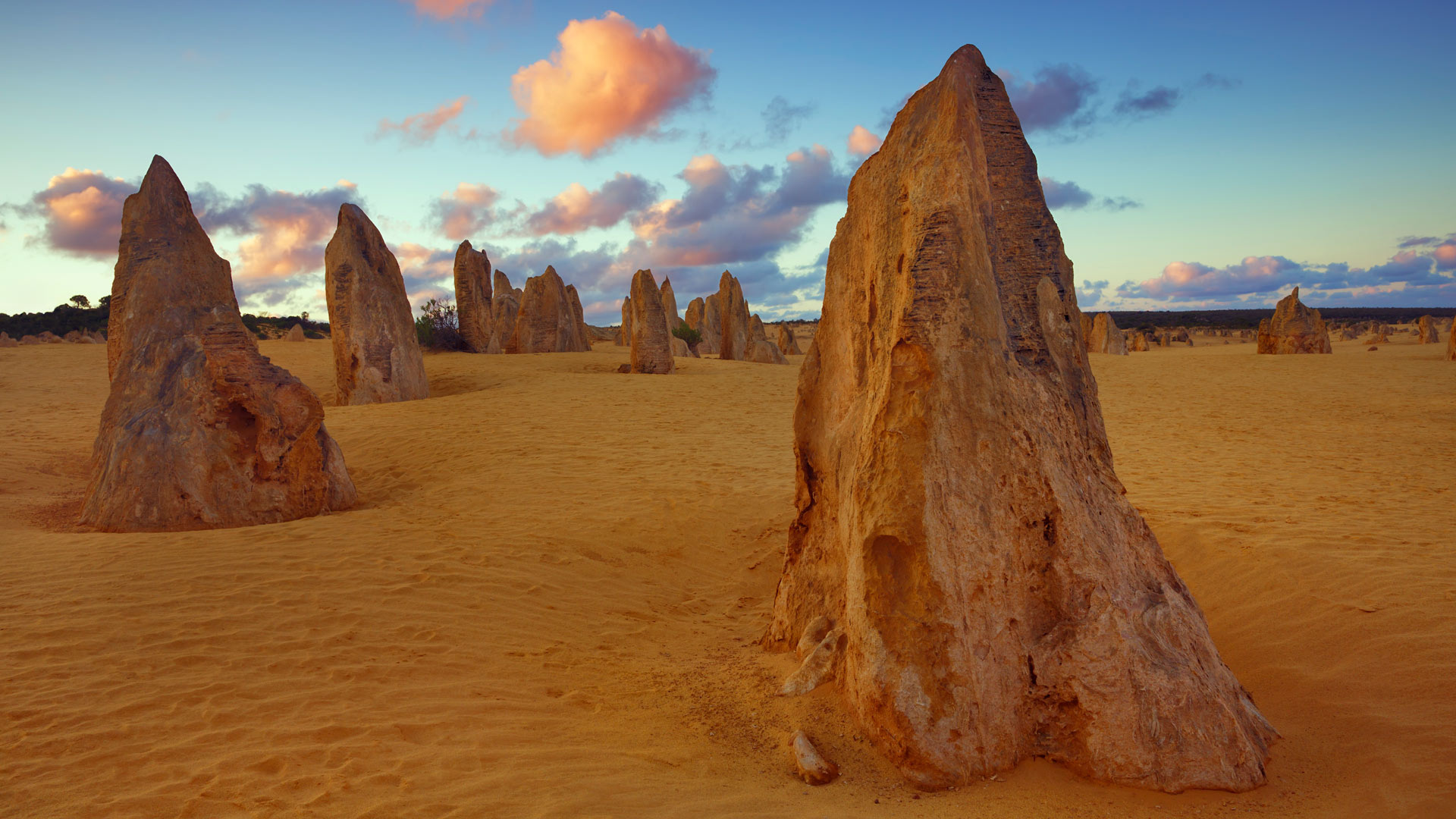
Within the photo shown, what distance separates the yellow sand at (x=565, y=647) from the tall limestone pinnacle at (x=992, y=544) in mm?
216

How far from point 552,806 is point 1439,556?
21.7 ft

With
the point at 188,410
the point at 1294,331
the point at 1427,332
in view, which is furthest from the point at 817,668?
the point at 1427,332

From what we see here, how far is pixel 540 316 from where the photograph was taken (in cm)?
2638

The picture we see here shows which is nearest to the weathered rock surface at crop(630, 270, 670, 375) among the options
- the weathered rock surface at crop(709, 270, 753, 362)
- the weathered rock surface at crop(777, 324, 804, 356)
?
the weathered rock surface at crop(709, 270, 753, 362)

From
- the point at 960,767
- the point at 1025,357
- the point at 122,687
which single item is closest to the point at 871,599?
the point at 960,767

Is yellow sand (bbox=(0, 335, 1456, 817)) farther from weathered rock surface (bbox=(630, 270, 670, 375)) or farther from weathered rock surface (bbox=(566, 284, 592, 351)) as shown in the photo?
weathered rock surface (bbox=(566, 284, 592, 351))

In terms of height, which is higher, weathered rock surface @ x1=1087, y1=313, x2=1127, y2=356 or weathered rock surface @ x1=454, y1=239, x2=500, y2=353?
weathered rock surface @ x1=454, y1=239, x2=500, y2=353

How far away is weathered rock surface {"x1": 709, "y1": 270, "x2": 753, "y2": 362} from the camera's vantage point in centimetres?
3120

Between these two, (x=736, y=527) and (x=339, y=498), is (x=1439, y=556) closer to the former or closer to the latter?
(x=736, y=527)

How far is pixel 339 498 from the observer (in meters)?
8.71

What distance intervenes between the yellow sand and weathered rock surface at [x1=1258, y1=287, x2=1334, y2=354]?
19.1 metres

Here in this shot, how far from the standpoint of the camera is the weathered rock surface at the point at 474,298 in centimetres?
2536

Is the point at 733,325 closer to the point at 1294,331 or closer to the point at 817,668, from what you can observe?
the point at 1294,331

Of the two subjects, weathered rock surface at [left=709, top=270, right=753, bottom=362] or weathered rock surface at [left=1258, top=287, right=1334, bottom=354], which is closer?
weathered rock surface at [left=1258, top=287, right=1334, bottom=354]
